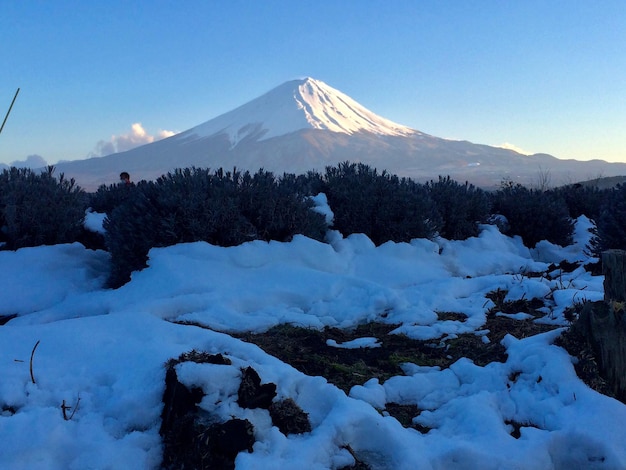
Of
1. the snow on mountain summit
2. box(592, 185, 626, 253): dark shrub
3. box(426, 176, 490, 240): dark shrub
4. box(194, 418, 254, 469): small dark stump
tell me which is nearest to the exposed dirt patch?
box(194, 418, 254, 469): small dark stump

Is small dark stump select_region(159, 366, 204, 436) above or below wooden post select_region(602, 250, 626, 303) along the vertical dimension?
below

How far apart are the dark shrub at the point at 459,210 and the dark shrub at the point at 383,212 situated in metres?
0.66

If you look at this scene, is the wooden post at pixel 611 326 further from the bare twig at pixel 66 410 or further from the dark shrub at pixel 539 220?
the dark shrub at pixel 539 220

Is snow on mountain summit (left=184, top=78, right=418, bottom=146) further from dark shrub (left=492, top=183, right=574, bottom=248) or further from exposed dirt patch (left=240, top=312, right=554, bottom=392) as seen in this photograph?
exposed dirt patch (left=240, top=312, right=554, bottom=392)

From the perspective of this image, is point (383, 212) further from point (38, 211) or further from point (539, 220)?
point (38, 211)

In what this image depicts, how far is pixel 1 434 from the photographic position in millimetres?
2268

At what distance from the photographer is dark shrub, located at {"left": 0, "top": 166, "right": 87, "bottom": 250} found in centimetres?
646

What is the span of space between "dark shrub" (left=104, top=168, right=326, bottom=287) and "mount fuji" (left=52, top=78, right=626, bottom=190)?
120 meters

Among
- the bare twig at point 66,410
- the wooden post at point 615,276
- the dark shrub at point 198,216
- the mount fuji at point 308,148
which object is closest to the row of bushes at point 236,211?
the dark shrub at point 198,216

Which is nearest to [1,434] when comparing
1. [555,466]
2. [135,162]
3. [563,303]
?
[555,466]

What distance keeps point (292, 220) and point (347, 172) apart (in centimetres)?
253

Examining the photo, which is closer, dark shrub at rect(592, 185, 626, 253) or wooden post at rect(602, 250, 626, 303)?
wooden post at rect(602, 250, 626, 303)

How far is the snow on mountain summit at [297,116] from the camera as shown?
162125 mm

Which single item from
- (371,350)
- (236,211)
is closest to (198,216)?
(236,211)
